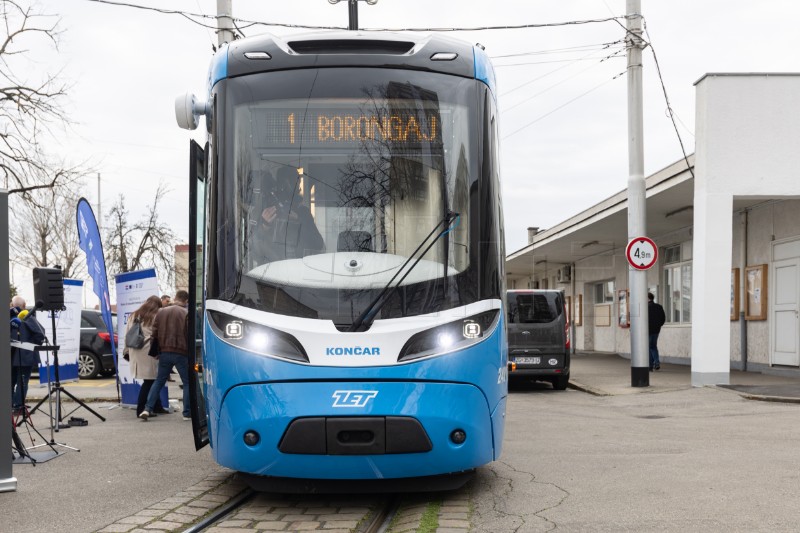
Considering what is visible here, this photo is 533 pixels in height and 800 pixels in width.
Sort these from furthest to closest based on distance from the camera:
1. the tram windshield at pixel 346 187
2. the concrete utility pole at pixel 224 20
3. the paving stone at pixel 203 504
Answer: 1. the concrete utility pole at pixel 224 20
2. the paving stone at pixel 203 504
3. the tram windshield at pixel 346 187

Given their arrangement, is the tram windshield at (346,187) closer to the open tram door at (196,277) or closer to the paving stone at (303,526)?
the open tram door at (196,277)

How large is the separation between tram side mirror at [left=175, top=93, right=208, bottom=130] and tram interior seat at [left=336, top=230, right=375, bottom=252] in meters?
1.56

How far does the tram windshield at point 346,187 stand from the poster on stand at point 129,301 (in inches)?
296

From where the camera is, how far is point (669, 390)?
1479 cm

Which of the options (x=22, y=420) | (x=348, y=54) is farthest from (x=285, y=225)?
(x=22, y=420)

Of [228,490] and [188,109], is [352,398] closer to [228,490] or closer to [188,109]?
[228,490]

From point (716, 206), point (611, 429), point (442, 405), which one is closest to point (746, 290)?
point (716, 206)

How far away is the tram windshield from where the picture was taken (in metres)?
5.88

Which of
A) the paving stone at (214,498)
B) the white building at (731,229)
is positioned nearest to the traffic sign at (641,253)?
the white building at (731,229)

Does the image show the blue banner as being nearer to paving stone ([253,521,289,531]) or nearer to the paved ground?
the paved ground

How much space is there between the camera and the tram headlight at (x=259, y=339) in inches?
221

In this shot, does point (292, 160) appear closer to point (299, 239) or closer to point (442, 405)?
point (299, 239)

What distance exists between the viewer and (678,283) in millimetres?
23500

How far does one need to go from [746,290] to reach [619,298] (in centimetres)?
986
